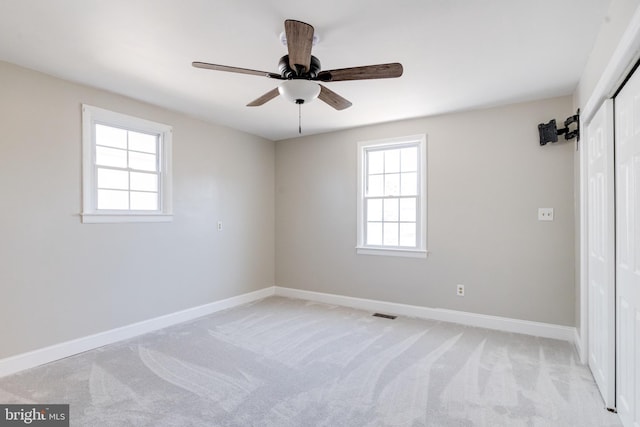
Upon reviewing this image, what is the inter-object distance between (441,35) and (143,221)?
3332mm

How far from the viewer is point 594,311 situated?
2.55 metres

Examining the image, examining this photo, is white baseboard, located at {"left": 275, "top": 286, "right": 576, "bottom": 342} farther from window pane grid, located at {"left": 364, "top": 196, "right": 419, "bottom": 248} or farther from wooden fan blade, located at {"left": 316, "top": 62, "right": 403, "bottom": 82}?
wooden fan blade, located at {"left": 316, "top": 62, "right": 403, "bottom": 82}

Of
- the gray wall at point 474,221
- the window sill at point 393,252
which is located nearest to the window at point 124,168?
the gray wall at point 474,221

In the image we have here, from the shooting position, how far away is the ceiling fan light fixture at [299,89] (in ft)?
7.05

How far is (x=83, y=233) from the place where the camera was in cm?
317

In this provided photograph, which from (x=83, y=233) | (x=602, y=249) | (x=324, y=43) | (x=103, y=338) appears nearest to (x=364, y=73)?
(x=324, y=43)

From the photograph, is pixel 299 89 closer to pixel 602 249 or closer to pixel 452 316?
pixel 602 249

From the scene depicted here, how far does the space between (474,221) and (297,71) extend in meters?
2.75

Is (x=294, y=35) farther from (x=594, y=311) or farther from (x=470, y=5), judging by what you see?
(x=594, y=311)

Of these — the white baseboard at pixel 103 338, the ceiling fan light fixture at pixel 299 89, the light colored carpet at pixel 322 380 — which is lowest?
the light colored carpet at pixel 322 380

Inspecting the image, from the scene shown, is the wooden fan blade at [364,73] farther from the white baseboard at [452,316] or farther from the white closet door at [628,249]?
the white baseboard at [452,316]

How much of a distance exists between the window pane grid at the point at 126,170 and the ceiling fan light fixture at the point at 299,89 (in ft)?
7.31

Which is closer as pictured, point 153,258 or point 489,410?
point 489,410

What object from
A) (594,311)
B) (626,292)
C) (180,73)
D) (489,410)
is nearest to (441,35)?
(626,292)
